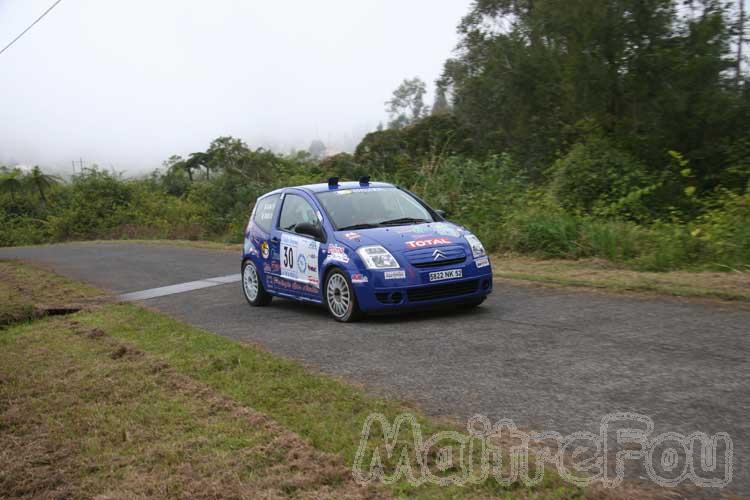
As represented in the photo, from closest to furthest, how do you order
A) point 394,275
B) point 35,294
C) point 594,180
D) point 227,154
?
point 394,275 → point 35,294 → point 594,180 → point 227,154

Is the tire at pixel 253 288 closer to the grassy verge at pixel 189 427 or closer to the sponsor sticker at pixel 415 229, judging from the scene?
the sponsor sticker at pixel 415 229

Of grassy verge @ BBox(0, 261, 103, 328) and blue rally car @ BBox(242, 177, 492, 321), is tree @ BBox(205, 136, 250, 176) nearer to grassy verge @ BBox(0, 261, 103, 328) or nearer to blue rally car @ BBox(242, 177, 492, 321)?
grassy verge @ BBox(0, 261, 103, 328)

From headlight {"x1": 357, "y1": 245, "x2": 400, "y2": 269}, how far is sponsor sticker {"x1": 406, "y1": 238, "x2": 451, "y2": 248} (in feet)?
0.99

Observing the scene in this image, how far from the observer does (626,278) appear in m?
11.3

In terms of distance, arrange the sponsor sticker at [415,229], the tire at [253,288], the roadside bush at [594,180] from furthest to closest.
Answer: the roadside bush at [594,180] → the tire at [253,288] → the sponsor sticker at [415,229]

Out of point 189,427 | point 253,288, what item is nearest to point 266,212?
point 253,288

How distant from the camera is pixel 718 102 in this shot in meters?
18.9

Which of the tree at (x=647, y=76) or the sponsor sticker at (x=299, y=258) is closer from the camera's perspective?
the sponsor sticker at (x=299, y=258)

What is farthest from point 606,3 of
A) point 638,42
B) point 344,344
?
point 344,344

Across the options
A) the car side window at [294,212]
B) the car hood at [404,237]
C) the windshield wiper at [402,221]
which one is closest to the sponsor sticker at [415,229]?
the car hood at [404,237]

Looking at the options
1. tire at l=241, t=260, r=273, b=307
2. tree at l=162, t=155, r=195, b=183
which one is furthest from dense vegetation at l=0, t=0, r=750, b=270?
tree at l=162, t=155, r=195, b=183

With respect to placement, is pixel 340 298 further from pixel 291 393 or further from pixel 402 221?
pixel 291 393

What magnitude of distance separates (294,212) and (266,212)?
0.81 m

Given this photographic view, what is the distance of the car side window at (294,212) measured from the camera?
10.8 m
